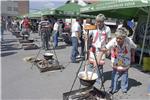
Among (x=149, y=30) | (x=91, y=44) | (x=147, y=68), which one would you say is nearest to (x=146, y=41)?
(x=149, y=30)

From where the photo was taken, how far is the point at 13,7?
111000 mm

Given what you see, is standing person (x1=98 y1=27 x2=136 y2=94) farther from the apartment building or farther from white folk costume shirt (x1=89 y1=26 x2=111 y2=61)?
the apartment building

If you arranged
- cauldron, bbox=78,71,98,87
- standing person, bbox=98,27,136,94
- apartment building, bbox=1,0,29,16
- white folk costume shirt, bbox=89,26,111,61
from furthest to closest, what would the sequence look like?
apartment building, bbox=1,0,29,16 → white folk costume shirt, bbox=89,26,111,61 → standing person, bbox=98,27,136,94 → cauldron, bbox=78,71,98,87

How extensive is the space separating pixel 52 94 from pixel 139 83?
2.72 m

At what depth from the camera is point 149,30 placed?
1120 centimetres

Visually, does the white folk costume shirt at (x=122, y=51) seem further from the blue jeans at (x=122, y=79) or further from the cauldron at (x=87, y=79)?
the cauldron at (x=87, y=79)

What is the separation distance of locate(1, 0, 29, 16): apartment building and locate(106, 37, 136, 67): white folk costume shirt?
101818mm

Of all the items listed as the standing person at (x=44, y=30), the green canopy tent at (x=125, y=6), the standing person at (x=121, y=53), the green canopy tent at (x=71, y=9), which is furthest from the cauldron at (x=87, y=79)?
the green canopy tent at (x=71, y=9)

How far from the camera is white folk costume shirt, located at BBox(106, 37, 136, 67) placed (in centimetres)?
692

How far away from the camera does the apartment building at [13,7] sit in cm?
10690

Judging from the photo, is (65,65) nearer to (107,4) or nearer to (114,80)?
(107,4)

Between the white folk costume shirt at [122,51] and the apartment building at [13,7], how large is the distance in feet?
334

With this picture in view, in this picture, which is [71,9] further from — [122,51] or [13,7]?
[13,7]

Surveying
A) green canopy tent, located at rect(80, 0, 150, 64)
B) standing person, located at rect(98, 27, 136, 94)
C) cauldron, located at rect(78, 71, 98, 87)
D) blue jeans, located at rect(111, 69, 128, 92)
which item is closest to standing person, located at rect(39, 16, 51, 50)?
green canopy tent, located at rect(80, 0, 150, 64)
